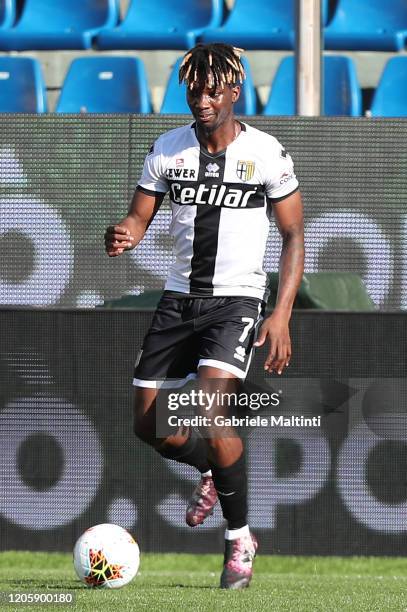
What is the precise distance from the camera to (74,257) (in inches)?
285

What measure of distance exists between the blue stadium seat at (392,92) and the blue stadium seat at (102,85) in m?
2.09

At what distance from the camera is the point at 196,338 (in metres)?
5.57

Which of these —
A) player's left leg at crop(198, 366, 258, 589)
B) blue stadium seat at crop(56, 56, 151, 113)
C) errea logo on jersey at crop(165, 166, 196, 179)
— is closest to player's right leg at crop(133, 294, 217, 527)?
player's left leg at crop(198, 366, 258, 589)

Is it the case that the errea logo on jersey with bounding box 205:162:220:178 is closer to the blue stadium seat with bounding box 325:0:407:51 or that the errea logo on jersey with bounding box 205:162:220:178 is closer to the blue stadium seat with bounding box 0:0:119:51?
the blue stadium seat with bounding box 325:0:407:51

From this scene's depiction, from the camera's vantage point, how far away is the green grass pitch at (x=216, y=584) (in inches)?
184

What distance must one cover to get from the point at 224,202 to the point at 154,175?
1.21ft

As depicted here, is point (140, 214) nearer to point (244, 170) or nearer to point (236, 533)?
point (244, 170)

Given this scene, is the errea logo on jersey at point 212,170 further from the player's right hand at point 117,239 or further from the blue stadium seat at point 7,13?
the blue stadium seat at point 7,13

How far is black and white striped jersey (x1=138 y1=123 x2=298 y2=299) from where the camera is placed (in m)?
5.50

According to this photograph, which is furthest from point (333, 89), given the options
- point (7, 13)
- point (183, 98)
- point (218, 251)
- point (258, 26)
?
point (218, 251)

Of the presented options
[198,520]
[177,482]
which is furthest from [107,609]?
[177,482]

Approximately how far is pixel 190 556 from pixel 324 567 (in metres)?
0.81

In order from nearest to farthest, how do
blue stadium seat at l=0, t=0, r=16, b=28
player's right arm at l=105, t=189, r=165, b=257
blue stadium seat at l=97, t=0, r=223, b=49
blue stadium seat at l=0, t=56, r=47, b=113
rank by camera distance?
player's right arm at l=105, t=189, r=165, b=257 → blue stadium seat at l=0, t=56, r=47, b=113 → blue stadium seat at l=97, t=0, r=223, b=49 → blue stadium seat at l=0, t=0, r=16, b=28

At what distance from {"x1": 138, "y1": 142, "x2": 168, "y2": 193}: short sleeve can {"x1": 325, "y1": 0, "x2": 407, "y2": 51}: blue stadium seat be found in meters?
6.18
